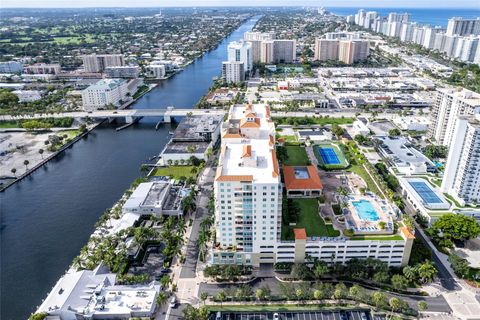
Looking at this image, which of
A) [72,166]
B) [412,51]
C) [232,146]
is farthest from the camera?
[412,51]

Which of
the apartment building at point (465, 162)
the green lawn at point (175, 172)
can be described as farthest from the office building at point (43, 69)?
the apartment building at point (465, 162)

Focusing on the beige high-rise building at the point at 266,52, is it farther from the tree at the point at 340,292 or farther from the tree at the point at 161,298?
the tree at the point at 161,298

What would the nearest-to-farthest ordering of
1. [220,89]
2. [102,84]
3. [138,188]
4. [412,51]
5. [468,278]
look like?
1. [468,278]
2. [138,188]
3. [102,84]
4. [220,89]
5. [412,51]

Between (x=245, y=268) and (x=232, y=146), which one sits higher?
(x=232, y=146)

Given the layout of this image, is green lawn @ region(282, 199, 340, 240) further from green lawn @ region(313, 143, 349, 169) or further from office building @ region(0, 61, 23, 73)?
office building @ region(0, 61, 23, 73)

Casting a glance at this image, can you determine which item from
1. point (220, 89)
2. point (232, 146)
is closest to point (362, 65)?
point (220, 89)

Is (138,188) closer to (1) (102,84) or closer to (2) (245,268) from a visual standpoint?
(2) (245,268)

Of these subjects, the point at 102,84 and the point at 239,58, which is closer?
the point at 102,84

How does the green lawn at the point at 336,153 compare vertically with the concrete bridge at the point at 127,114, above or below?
below
